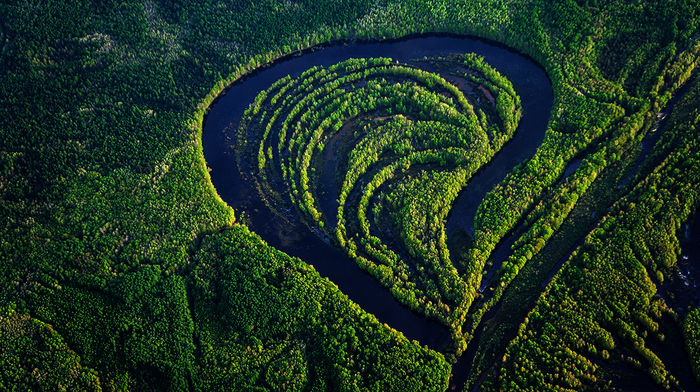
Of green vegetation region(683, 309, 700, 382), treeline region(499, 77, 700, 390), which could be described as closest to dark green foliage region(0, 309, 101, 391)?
treeline region(499, 77, 700, 390)

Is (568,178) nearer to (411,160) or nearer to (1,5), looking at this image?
(411,160)

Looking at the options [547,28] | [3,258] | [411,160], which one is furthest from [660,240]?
[3,258]

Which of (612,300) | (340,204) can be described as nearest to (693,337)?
(612,300)

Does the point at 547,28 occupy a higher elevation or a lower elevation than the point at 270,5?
higher

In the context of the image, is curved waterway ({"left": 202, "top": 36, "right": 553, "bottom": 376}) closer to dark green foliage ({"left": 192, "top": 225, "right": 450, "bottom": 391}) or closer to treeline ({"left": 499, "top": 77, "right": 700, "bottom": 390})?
dark green foliage ({"left": 192, "top": 225, "right": 450, "bottom": 391})

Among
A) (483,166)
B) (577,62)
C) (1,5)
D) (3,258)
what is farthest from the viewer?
(1,5)
